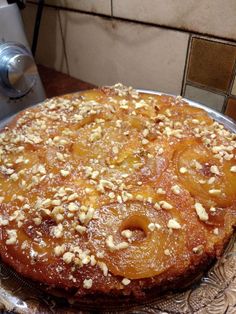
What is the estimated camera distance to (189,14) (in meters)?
1.07

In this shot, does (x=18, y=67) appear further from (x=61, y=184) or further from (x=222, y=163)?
(x=222, y=163)

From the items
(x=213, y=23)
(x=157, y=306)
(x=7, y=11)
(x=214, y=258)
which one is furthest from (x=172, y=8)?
(x=157, y=306)

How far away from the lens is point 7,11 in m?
1.04

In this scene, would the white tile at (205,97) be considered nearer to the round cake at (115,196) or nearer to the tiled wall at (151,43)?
the tiled wall at (151,43)

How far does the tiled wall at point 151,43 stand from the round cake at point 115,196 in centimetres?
23

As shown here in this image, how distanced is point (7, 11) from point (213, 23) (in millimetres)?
671

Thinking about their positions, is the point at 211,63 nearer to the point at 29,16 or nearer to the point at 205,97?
the point at 205,97

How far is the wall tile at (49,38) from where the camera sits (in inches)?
60.8

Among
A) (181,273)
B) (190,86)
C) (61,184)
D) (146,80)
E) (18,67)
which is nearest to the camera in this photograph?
(181,273)

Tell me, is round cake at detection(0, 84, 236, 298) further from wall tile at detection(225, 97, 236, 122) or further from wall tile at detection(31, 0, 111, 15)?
wall tile at detection(31, 0, 111, 15)

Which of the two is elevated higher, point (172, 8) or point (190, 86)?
point (172, 8)

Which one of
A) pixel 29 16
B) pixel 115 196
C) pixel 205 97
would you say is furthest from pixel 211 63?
pixel 29 16

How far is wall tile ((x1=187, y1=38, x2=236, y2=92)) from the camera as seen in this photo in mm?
1069

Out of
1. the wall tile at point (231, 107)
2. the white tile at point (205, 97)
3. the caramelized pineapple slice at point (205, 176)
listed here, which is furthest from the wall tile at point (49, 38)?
the caramelized pineapple slice at point (205, 176)
